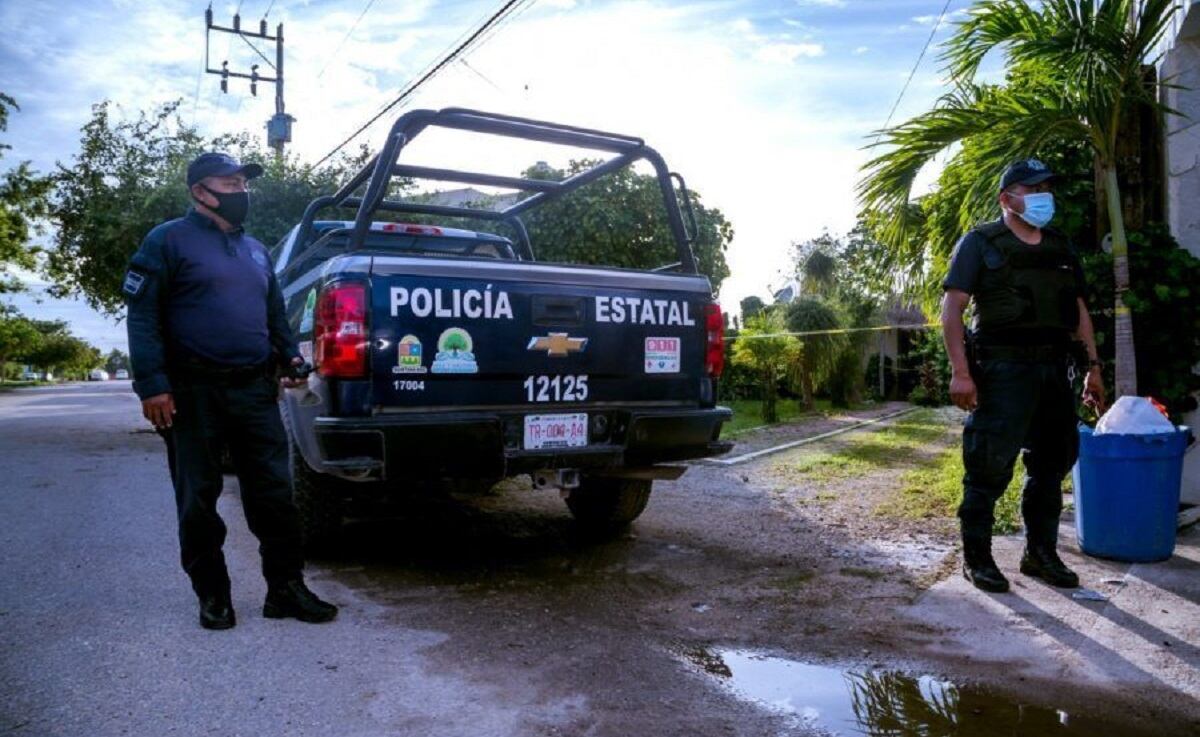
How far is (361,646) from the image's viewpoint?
319 cm

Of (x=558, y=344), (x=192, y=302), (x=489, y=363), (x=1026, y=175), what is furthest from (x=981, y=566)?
(x=192, y=302)

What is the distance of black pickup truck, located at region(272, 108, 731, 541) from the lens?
11.8 feet

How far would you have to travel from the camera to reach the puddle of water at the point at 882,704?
255 centimetres

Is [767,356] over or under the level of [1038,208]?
under

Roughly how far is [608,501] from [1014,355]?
226 centimetres

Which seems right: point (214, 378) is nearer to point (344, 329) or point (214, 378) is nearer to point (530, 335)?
point (344, 329)

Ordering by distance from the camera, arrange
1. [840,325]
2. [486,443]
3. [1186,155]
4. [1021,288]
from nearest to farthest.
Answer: [486,443] < [1021,288] < [1186,155] < [840,325]

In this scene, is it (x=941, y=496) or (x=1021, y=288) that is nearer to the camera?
(x=1021, y=288)

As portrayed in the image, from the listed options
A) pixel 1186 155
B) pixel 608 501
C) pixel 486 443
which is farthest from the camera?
pixel 1186 155

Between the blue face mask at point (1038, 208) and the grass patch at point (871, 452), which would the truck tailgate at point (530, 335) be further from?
the grass patch at point (871, 452)

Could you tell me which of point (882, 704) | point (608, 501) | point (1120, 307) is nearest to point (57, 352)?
point (608, 501)

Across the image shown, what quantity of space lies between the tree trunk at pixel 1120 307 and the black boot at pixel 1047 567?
1.33m

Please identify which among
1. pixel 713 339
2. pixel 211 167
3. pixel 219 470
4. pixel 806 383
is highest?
pixel 211 167

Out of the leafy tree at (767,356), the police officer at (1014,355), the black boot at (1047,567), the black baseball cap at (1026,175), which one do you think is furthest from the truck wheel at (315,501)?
the leafy tree at (767,356)
